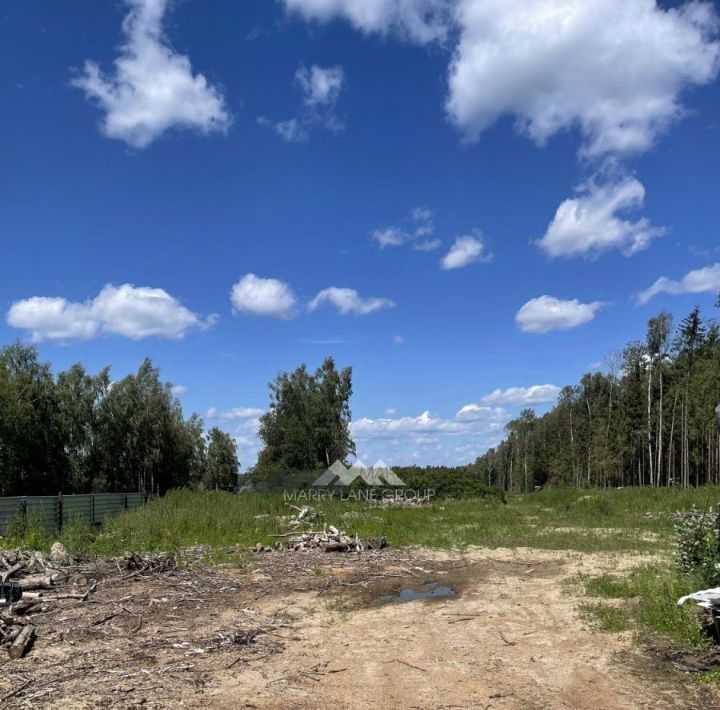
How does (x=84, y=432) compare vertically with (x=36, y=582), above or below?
above

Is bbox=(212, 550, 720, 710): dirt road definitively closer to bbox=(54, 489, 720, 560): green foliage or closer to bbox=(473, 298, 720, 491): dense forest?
bbox=(54, 489, 720, 560): green foliage

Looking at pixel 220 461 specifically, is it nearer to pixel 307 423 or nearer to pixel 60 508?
pixel 307 423

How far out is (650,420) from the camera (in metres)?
42.5

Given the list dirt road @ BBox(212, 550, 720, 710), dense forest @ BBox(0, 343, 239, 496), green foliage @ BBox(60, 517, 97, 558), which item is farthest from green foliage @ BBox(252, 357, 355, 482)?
dirt road @ BBox(212, 550, 720, 710)

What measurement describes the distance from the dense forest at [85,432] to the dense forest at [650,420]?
1253 inches

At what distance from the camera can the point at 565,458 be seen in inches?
2657

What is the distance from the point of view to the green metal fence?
15109mm

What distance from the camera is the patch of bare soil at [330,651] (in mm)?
5340

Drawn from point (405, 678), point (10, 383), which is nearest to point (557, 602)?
point (405, 678)

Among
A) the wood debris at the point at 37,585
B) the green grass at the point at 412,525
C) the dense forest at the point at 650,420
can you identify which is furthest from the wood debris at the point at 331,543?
the dense forest at the point at 650,420

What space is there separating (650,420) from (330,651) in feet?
135

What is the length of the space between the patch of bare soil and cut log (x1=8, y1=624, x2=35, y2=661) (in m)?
0.11

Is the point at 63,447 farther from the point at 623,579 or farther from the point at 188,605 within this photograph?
the point at 623,579

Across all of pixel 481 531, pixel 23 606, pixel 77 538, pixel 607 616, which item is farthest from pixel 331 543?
pixel 607 616
